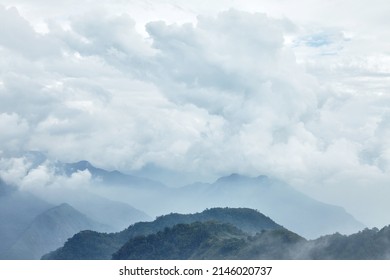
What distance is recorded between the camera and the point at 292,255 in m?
192

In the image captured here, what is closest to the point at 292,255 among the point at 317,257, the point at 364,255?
the point at 317,257
